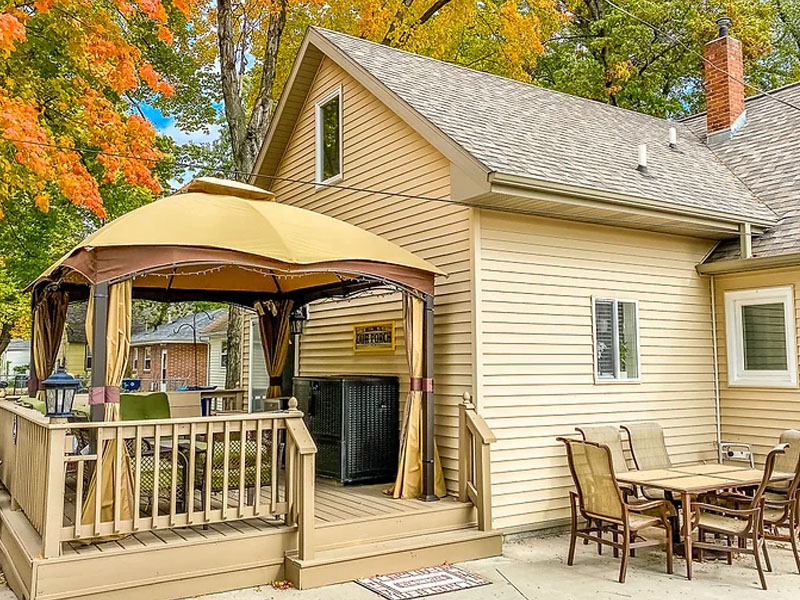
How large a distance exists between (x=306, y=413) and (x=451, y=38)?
44.9ft

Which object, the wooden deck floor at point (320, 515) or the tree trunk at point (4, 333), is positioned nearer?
the wooden deck floor at point (320, 515)

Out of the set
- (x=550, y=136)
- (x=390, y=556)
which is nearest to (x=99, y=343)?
(x=390, y=556)

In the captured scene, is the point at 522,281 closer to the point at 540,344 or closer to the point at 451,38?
the point at 540,344

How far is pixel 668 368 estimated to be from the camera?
29.5 ft

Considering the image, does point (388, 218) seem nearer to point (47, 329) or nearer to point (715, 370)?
point (47, 329)

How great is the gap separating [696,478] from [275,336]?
5414mm

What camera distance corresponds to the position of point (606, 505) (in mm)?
6250

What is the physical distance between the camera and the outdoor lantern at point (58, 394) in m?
5.81

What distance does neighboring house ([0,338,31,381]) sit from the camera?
41781 millimetres

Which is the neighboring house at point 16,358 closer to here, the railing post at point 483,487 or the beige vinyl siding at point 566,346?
the beige vinyl siding at point 566,346

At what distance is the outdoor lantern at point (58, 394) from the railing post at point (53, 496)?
Answer: 683mm

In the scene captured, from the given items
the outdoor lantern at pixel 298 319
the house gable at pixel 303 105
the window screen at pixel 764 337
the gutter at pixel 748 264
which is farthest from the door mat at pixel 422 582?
the gutter at pixel 748 264

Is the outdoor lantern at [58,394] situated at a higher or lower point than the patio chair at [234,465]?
higher

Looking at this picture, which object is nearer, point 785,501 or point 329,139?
point 785,501
